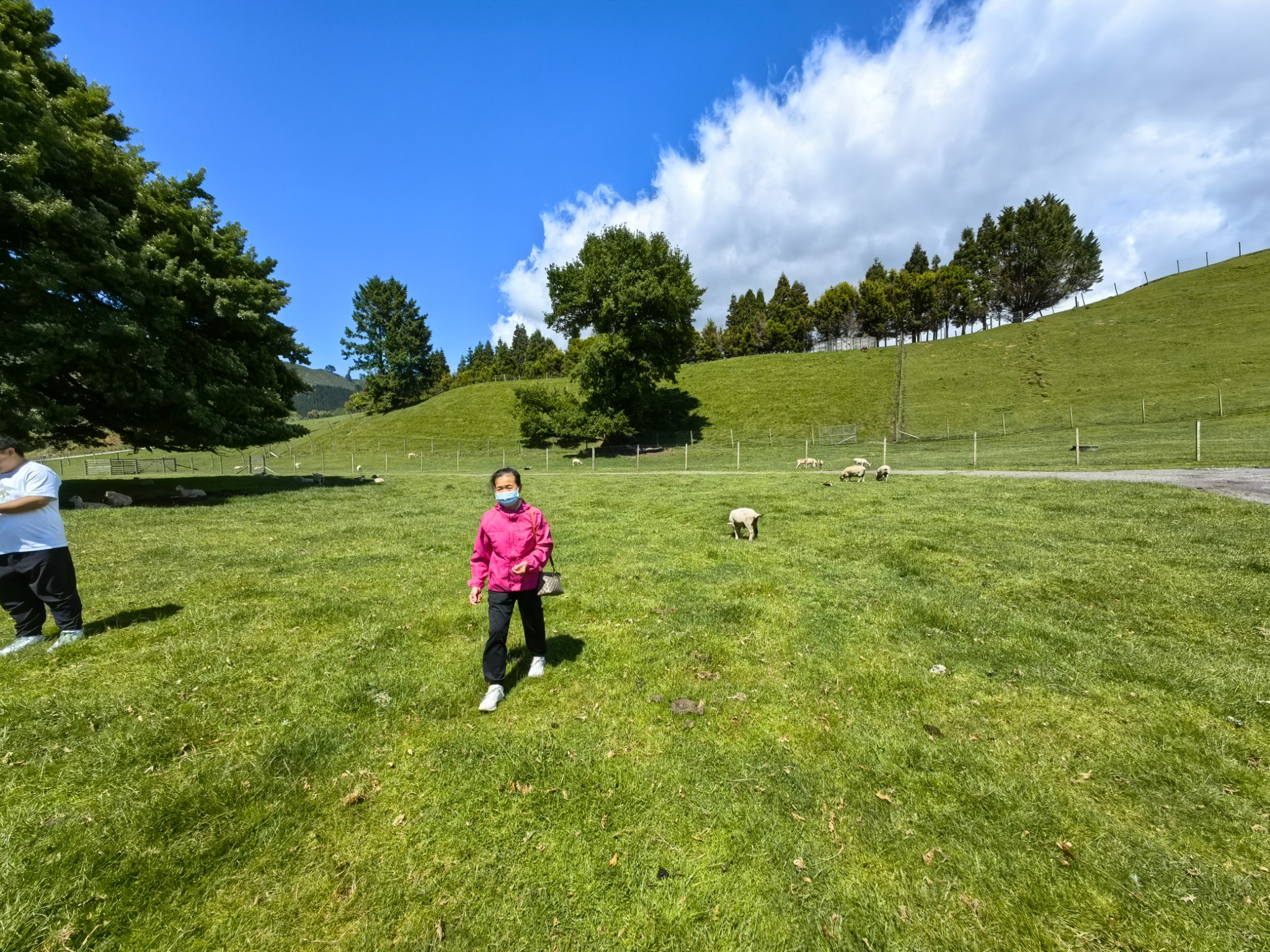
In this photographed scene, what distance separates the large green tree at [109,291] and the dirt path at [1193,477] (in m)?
28.9

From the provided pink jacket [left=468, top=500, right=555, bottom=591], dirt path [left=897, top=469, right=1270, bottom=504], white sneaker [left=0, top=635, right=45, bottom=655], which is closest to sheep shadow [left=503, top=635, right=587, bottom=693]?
pink jacket [left=468, top=500, right=555, bottom=591]

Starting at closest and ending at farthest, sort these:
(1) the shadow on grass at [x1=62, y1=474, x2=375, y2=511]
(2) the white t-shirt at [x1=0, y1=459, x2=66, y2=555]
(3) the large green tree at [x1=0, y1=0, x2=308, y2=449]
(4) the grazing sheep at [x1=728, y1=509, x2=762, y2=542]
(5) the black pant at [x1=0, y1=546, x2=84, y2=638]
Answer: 1. (2) the white t-shirt at [x1=0, y1=459, x2=66, y2=555]
2. (5) the black pant at [x1=0, y1=546, x2=84, y2=638]
3. (4) the grazing sheep at [x1=728, y1=509, x2=762, y2=542]
4. (3) the large green tree at [x1=0, y1=0, x2=308, y2=449]
5. (1) the shadow on grass at [x1=62, y1=474, x2=375, y2=511]

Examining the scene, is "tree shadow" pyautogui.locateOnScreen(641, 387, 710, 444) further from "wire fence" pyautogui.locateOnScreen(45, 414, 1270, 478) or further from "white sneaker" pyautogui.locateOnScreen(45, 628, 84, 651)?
"white sneaker" pyautogui.locateOnScreen(45, 628, 84, 651)

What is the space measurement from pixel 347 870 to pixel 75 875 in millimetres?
1454

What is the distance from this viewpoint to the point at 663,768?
3.89 m

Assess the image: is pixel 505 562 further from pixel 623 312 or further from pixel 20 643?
pixel 623 312

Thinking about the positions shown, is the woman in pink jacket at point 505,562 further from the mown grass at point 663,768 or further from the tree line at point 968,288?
the tree line at point 968,288

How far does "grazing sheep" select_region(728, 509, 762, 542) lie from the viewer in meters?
10.7

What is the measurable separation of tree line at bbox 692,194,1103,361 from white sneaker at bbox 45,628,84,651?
321ft

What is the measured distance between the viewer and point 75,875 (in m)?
2.78

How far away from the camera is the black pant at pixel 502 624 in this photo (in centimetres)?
488

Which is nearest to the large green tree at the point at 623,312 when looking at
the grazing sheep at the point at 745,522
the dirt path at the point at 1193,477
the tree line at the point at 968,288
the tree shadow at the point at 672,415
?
the tree shadow at the point at 672,415

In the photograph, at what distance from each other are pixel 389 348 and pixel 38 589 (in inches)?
3183

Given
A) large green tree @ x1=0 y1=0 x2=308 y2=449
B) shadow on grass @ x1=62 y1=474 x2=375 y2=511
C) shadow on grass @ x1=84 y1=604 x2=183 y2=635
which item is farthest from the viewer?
shadow on grass @ x1=62 y1=474 x2=375 y2=511
